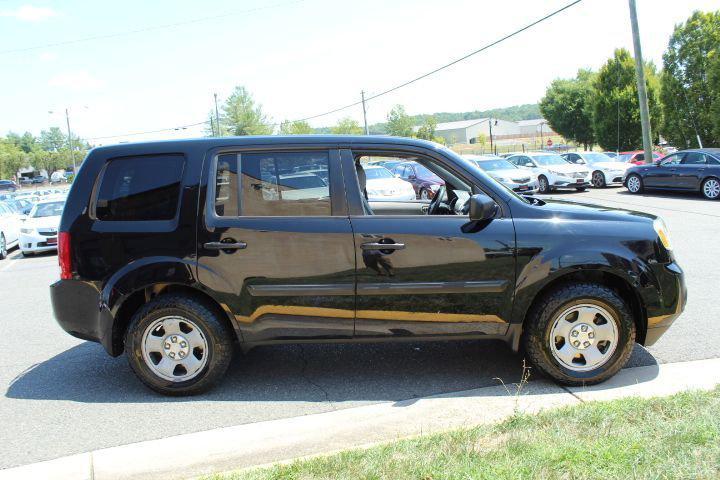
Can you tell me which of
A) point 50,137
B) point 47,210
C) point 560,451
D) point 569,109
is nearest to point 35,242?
point 47,210

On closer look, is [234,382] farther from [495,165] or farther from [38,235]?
[495,165]

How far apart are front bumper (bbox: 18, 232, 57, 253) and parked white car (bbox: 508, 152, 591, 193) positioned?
1691cm

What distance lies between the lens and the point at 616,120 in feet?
131

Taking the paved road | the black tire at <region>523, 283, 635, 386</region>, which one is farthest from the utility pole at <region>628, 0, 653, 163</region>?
the black tire at <region>523, 283, 635, 386</region>

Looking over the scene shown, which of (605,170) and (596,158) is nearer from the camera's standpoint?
(605,170)

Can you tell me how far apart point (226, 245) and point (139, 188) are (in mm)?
874

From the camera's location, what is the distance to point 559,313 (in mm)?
4285

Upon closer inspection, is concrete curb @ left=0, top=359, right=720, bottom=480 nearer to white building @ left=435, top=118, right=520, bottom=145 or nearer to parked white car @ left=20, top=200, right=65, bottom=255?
parked white car @ left=20, top=200, right=65, bottom=255

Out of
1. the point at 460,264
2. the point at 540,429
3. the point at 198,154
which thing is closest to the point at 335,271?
the point at 460,264

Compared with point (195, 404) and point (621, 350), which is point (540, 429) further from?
point (195, 404)

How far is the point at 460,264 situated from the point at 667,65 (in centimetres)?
3195

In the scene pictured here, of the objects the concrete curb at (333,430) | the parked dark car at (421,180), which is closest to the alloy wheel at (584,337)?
the concrete curb at (333,430)

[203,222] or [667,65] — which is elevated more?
[667,65]

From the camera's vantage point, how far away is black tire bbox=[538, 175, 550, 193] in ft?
74.4
